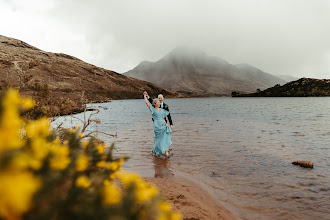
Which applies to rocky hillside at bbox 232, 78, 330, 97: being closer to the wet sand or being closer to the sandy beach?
the wet sand

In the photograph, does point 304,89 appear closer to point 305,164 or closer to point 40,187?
point 305,164

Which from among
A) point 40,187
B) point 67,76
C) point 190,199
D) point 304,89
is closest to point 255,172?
point 190,199

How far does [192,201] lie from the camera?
16.6 ft

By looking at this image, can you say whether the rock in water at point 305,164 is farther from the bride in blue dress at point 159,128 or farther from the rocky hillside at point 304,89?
the rocky hillside at point 304,89

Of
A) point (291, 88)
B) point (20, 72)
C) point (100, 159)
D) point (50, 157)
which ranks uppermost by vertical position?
point (291, 88)

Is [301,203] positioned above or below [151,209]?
below

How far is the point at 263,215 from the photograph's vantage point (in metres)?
5.00

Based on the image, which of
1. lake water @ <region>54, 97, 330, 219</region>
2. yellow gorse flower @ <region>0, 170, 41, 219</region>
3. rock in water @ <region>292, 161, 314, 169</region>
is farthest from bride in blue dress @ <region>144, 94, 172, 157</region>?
yellow gorse flower @ <region>0, 170, 41, 219</region>

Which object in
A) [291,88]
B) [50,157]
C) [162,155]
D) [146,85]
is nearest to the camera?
[50,157]

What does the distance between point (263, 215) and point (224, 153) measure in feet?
18.4

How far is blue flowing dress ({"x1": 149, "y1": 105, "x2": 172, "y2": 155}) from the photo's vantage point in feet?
30.9

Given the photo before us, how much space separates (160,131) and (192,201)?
4.78 meters

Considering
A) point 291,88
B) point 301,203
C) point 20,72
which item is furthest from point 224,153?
point 291,88

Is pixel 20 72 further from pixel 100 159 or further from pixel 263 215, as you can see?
pixel 263 215
